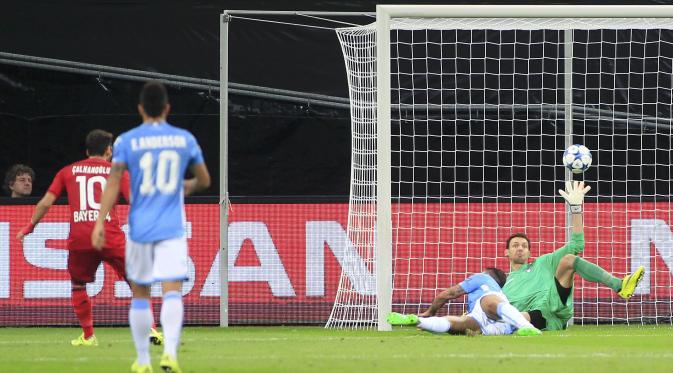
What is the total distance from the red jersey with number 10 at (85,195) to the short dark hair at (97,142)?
14cm

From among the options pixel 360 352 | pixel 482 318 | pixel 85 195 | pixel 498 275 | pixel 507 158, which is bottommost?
pixel 360 352

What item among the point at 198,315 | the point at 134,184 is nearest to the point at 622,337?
the point at 198,315

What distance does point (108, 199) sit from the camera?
9.50m

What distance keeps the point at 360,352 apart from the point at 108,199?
287 cm

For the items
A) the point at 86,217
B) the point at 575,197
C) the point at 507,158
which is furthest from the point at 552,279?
the point at 86,217

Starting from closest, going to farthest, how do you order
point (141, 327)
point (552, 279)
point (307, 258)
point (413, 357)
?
1. point (141, 327)
2. point (413, 357)
3. point (552, 279)
4. point (307, 258)

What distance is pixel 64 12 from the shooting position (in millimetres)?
19828

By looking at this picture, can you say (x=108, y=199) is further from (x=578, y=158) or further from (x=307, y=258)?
(x=307, y=258)

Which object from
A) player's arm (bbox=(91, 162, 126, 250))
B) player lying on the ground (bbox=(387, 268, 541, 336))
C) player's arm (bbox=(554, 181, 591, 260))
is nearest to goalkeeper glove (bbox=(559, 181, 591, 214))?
player's arm (bbox=(554, 181, 591, 260))

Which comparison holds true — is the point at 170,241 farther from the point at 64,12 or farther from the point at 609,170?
the point at 64,12

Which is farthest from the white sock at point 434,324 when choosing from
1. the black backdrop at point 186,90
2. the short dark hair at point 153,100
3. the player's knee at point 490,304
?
the black backdrop at point 186,90

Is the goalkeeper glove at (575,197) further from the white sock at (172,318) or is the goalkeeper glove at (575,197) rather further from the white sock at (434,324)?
the white sock at (172,318)

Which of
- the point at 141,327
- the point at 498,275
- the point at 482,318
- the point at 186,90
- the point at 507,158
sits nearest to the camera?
the point at 141,327

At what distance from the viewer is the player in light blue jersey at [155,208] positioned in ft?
30.4
